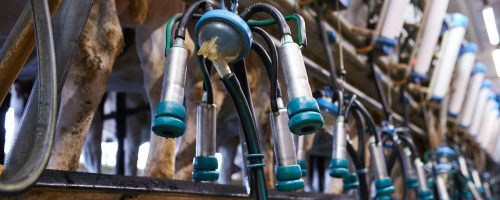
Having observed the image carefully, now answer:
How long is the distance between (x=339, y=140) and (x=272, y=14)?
22.2 inches

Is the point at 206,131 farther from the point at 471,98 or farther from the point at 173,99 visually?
the point at 471,98

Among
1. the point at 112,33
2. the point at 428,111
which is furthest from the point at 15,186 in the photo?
the point at 428,111

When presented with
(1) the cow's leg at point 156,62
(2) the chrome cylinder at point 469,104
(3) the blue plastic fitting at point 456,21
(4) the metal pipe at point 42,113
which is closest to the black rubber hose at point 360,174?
(1) the cow's leg at point 156,62

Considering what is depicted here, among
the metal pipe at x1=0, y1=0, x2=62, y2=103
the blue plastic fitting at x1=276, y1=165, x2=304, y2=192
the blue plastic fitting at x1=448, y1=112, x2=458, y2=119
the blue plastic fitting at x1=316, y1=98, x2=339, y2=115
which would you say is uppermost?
the blue plastic fitting at x1=448, y1=112, x2=458, y2=119

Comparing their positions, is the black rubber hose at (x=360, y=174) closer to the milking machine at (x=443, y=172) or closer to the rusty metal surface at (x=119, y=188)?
the rusty metal surface at (x=119, y=188)

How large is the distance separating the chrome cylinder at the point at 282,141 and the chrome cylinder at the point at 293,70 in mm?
137

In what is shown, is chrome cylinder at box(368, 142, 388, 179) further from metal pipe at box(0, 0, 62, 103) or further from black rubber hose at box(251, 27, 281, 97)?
metal pipe at box(0, 0, 62, 103)

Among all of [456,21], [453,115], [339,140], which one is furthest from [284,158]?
[453,115]

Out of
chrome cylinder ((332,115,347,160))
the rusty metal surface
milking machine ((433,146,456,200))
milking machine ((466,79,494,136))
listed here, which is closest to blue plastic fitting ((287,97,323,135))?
the rusty metal surface

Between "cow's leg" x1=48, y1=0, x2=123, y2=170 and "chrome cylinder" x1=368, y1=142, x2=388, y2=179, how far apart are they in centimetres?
80

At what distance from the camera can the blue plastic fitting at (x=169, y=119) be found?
2.43ft

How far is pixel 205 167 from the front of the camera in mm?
979

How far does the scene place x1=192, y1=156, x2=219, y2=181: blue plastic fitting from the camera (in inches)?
38.5

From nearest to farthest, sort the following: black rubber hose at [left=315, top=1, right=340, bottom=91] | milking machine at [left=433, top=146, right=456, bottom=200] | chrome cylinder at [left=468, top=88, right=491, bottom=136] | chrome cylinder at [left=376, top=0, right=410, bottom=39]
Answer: black rubber hose at [left=315, top=1, right=340, bottom=91] < milking machine at [left=433, top=146, right=456, bottom=200] < chrome cylinder at [left=376, top=0, right=410, bottom=39] < chrome cylinder at [left=468, top=88, right=491, bottom=136]
